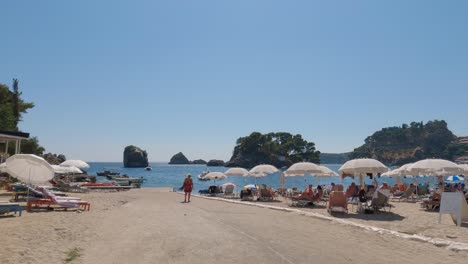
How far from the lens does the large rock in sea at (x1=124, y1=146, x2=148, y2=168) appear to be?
159m

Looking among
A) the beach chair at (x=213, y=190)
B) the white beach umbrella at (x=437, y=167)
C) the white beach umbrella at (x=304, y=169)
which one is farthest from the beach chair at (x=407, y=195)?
the beach chair at (x=213, y=190)

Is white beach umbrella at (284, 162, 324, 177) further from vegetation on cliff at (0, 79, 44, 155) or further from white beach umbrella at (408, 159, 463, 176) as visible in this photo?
vegetation on cliff at (0, 79, 44, 155)

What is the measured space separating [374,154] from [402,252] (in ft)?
662

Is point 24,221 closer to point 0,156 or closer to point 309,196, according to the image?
point 309,196

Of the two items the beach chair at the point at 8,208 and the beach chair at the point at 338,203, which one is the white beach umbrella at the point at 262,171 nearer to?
the beach chair at the point at 338,203

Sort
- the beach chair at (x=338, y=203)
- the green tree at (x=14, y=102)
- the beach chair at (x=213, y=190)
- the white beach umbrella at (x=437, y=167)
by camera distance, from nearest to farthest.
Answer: the beach chair at (x=338, y=203) < the white beach umbrella at (x=437, y=167) < the beach chair at (x=213, y=190) < the green tree at (x=14, y=102)

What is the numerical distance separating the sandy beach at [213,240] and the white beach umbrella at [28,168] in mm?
1884

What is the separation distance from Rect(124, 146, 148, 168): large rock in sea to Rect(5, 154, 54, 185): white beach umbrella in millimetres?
148280

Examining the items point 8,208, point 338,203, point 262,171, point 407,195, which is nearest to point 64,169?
point 262,171

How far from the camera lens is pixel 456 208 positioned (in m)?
12.3

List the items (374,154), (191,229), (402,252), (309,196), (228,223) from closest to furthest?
(402,252), (191,229), (228,223), (309,196), (374,154)

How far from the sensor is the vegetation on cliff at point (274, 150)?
493ft

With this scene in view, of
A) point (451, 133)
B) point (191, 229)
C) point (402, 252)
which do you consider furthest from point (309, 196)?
point (451, 133)

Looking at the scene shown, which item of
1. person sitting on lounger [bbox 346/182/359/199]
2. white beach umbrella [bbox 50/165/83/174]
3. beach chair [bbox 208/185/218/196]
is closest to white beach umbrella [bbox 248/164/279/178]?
beach chair [bbox 208/185/218/196]
